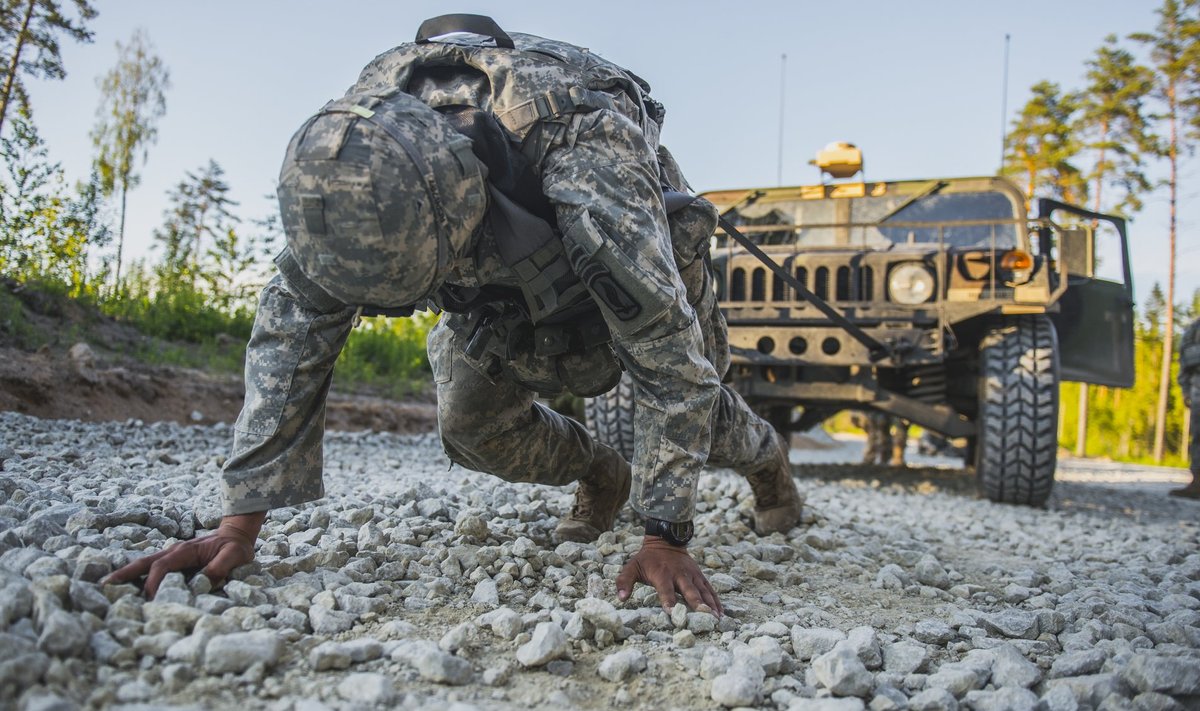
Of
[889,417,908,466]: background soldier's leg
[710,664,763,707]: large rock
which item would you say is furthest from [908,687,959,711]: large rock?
[889,417,908,466]: background soldier's leg

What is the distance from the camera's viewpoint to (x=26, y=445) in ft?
11.7

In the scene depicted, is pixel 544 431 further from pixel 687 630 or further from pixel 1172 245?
pixel 1172 245

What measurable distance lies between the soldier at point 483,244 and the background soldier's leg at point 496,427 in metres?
0.24

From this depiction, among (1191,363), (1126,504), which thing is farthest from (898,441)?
(1126,504)

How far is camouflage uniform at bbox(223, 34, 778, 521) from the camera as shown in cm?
176

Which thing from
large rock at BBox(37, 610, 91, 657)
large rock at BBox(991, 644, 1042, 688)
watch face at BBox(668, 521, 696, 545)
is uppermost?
watch face at BBox(668, 521, 696, 545)

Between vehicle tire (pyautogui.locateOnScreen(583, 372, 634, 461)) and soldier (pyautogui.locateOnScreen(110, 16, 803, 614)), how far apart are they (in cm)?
299

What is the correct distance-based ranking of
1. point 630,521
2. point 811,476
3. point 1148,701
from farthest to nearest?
point 811,476 → point 630,521 → point 1148,701

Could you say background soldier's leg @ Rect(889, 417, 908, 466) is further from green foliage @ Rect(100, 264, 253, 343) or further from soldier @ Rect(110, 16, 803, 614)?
soldier @ Rect(110, 16, 803, 614)

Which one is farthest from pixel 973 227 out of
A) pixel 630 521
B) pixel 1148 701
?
pixel 1148 701

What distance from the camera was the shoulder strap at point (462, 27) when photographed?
1924 mm

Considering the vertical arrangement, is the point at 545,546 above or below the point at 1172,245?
→ below

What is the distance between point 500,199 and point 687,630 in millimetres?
964

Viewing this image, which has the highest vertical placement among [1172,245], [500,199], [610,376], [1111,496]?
[1172,245]
